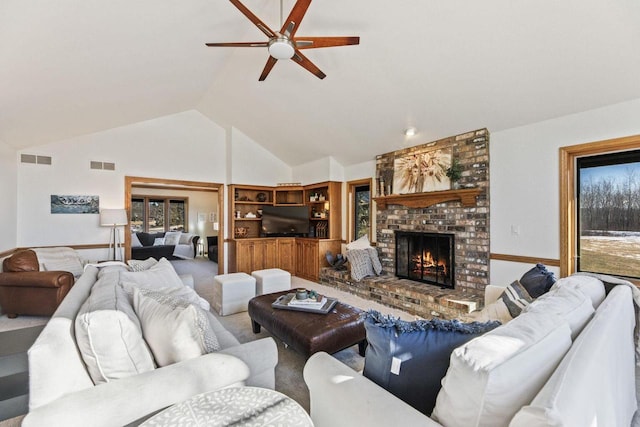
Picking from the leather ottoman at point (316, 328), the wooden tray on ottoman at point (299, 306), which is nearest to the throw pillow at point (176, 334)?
the leather ottoman at point (316, 328)

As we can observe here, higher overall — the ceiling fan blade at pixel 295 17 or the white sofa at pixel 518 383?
the ceiling fan blade at pixel 295 17

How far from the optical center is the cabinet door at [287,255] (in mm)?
6422

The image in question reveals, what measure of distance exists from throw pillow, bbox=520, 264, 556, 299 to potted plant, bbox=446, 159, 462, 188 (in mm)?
2101

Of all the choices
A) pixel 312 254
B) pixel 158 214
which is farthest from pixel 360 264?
pixel 158 214

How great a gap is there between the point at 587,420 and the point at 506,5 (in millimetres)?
2834

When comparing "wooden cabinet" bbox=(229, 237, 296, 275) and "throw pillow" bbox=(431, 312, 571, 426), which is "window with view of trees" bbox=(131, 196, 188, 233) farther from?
"throw pillow" bbox=(431, 312, 571, 426)

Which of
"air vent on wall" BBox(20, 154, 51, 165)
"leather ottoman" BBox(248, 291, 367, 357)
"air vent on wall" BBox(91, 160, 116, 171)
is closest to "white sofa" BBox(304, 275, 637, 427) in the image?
"leather ottoman" BBox(248, 291, 367, 357)

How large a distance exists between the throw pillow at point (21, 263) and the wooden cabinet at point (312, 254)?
4.10m

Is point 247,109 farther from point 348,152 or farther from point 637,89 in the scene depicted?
point 637,89

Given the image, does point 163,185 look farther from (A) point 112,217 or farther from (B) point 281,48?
(B) point 281,48

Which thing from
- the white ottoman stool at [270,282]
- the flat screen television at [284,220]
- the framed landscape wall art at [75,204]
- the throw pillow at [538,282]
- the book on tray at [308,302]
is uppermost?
the framed landscape wall art at [75,204]

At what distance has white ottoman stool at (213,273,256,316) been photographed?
371 centimetres

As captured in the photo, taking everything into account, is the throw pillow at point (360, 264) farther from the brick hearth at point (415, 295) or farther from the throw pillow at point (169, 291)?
the throw pillow at point (169, 291)

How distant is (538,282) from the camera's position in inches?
82.4
